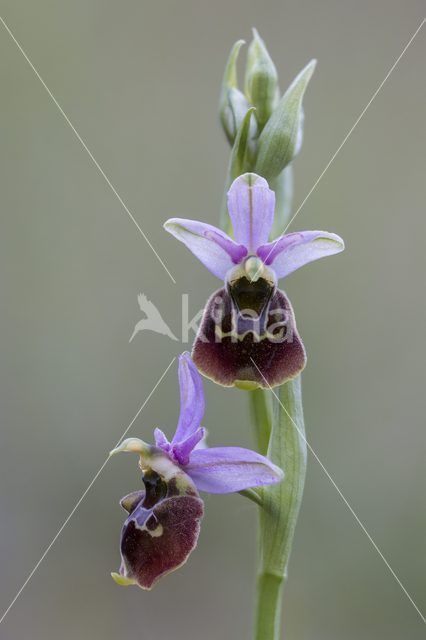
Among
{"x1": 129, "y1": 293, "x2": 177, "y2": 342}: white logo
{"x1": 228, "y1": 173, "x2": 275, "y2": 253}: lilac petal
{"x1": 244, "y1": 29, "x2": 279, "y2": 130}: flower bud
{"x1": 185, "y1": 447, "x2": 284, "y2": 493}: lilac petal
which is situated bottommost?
{"x1": 185, "y1": 447, "x2": 284, "y2": 493}: lilac petal

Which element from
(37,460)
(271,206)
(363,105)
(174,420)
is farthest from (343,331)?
(271,206)

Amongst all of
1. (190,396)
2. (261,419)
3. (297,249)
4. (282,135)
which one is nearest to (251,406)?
(261,419)

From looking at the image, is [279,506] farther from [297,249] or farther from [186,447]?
[297,249]

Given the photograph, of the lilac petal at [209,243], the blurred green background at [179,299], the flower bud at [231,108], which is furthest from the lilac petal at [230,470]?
the blurred green background at [179,299]

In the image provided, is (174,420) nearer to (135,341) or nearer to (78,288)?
(135,341)

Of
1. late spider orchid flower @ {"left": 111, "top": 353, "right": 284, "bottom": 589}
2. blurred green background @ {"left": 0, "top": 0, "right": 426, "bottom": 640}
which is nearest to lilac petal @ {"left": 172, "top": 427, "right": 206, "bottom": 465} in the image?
late spider orchid flower @ {"left": 111, "top": 353, "right": 284, "bottom": 589}

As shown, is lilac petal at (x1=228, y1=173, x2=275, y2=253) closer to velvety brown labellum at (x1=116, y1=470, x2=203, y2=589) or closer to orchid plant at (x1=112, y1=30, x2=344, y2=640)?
orchid plant at (x1=112, y1=30, x2=344, y2=640)
